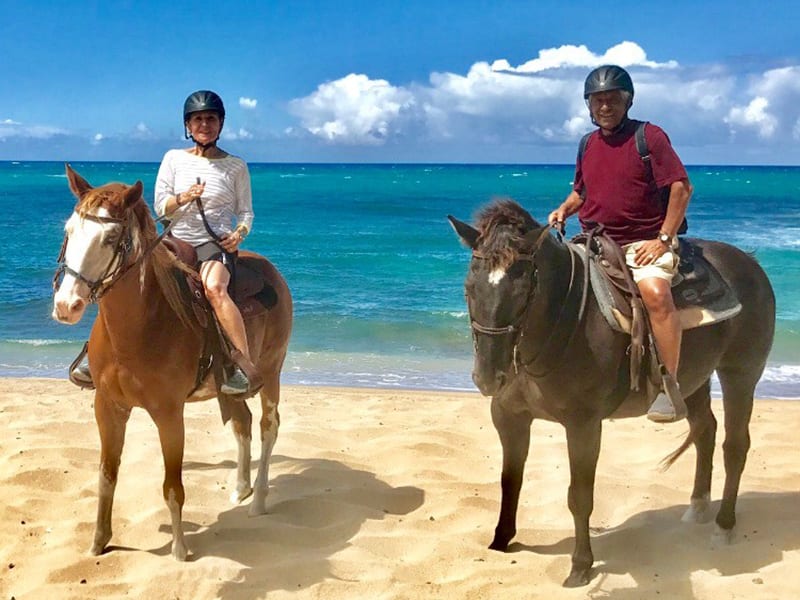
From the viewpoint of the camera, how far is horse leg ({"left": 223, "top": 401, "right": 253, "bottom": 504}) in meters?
5.64

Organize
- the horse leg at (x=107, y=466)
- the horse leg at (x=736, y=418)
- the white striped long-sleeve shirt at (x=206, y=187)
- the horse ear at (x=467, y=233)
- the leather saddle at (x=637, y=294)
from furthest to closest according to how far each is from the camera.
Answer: the horse leg at (x=736, y=418), the white striped long-sleeve shirt at (x=206, y=187), the horse leg at (x=107, y=466), the leather saddle at (x=637, y=294), the horse ear at (x=467, y=233)

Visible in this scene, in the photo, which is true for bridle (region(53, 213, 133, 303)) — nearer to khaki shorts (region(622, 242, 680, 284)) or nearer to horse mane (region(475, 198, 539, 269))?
horse mane (region(475, 198, 539, 269))

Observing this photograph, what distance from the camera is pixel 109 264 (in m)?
3.91

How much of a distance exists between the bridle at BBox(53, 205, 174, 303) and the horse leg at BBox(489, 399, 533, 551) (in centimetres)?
205

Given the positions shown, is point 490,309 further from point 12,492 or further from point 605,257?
point 12,492

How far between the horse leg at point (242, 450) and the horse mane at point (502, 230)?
98.6 inches

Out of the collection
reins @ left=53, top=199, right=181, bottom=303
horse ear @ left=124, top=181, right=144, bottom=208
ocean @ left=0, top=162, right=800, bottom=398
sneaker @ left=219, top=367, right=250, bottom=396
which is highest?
horse ear @ left=124, top=181, right=144, bottom=208

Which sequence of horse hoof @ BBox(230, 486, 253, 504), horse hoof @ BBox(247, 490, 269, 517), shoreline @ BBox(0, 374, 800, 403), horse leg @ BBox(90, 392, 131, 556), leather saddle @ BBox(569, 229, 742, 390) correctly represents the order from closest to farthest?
leather saddle @ BBox(569, 229, 742, 390) → horse leg @ BBox(90, 392, 131, 556) → horse hoof @ BBox(247, 490, 269, 517) → horse hoof @ BBox(230, 486, 253, 504) → shoreline @ BBox(0, 374, 800, 403)

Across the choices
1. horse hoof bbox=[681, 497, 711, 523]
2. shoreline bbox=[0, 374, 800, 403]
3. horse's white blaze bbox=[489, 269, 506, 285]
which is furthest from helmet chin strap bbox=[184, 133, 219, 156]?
shoreline bbox=[0, 374, 800, 403]

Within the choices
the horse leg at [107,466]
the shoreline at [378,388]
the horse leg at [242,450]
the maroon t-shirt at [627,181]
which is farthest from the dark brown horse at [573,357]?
the shoreline at [378,388]

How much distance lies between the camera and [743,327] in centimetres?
502

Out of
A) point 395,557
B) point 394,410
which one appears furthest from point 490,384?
point 394,410

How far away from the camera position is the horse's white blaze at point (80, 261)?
3.66 meters

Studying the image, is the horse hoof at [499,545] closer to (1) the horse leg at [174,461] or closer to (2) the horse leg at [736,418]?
(2) the horse leg at [736,418]
